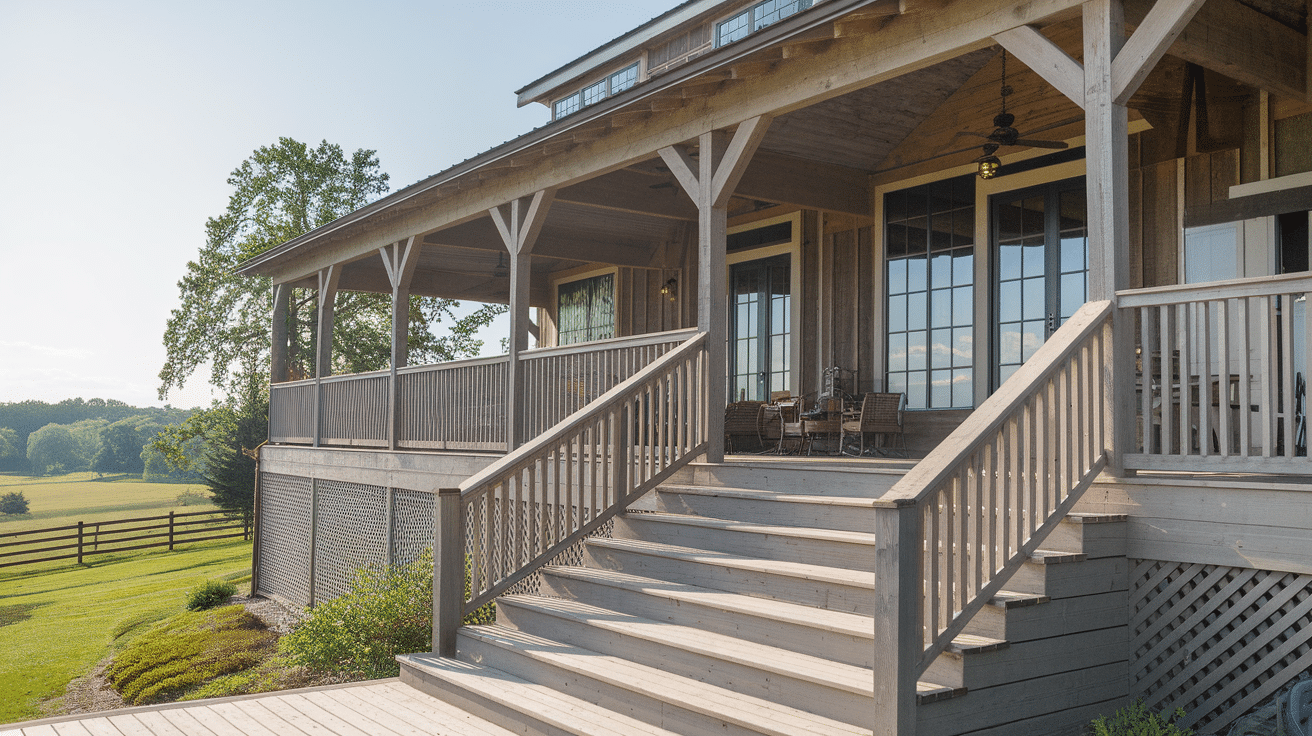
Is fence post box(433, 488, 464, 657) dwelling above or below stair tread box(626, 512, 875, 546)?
below

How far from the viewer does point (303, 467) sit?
13750mm

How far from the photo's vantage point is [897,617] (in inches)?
131

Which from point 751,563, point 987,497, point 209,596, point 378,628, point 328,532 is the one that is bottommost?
point 209,596

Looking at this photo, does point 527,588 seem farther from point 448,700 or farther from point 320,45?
point 320,45

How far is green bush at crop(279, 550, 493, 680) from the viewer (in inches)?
275

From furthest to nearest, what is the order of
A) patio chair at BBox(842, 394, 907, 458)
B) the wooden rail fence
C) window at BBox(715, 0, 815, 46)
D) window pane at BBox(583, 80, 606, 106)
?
the wooden rail fence → window pane at BBox(583, 80, 606, 106) → window at BBox(715, 0, 815, 46) → patio chair at BBox(842, 394, 907, 458)

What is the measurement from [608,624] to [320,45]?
48573 mm

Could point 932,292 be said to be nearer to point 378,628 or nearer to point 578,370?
A: point 578,370

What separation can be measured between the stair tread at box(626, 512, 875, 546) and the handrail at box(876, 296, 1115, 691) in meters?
0.47

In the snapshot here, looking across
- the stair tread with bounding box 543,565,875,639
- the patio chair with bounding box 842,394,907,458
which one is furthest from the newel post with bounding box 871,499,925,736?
the patio chair with bounding box 842,394,907,458

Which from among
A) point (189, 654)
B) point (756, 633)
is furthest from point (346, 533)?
point (756, 633)

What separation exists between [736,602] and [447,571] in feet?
6.55

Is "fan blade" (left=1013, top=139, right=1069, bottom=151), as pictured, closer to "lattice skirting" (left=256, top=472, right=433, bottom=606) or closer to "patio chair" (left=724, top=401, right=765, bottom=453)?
"patio chair" (left=724, top=401, right=765, bottom=453)

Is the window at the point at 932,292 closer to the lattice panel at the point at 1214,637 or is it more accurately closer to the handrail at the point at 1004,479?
the handrail at the point at 1004,479
